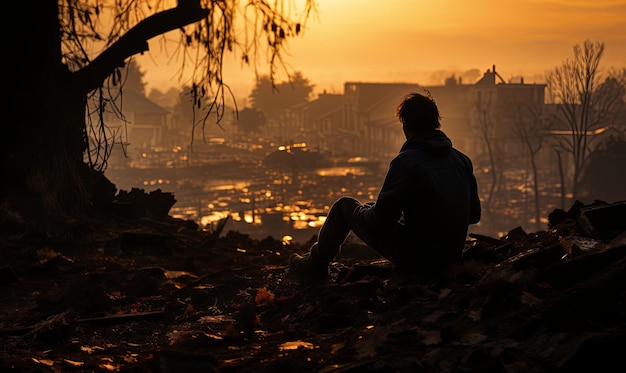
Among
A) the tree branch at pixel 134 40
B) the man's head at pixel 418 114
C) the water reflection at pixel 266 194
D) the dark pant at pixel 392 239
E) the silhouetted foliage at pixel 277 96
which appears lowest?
the water reflection at pixel 266 194

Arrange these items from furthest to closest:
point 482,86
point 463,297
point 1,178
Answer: point 482,86 < point 1,178 < point 463,297

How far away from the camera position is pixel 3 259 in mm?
8867

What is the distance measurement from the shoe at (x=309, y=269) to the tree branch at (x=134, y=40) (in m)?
5.35

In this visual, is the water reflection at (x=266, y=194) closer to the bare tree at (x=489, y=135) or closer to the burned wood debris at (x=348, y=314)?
the bare tree at (x=489, y=135)

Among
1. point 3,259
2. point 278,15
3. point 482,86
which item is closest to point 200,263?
point 3,259

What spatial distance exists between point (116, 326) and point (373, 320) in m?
2.36

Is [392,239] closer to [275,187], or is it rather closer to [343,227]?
[343,227]


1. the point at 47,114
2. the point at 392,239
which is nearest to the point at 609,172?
the point at 47,114

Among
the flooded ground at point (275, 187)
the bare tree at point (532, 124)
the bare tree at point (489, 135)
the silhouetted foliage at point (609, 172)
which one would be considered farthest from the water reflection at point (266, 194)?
the silhouetted foliage at point (609, 172)

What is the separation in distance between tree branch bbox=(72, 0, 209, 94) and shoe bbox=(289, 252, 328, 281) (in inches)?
211

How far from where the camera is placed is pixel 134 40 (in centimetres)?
1085

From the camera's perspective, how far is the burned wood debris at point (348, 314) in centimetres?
415

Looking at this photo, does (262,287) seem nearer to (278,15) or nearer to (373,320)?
(373,320)

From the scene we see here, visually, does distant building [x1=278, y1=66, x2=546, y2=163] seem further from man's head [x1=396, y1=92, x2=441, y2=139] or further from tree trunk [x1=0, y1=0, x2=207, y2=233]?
man's head [x1=396, y1=92, x2=441, y2=139]
